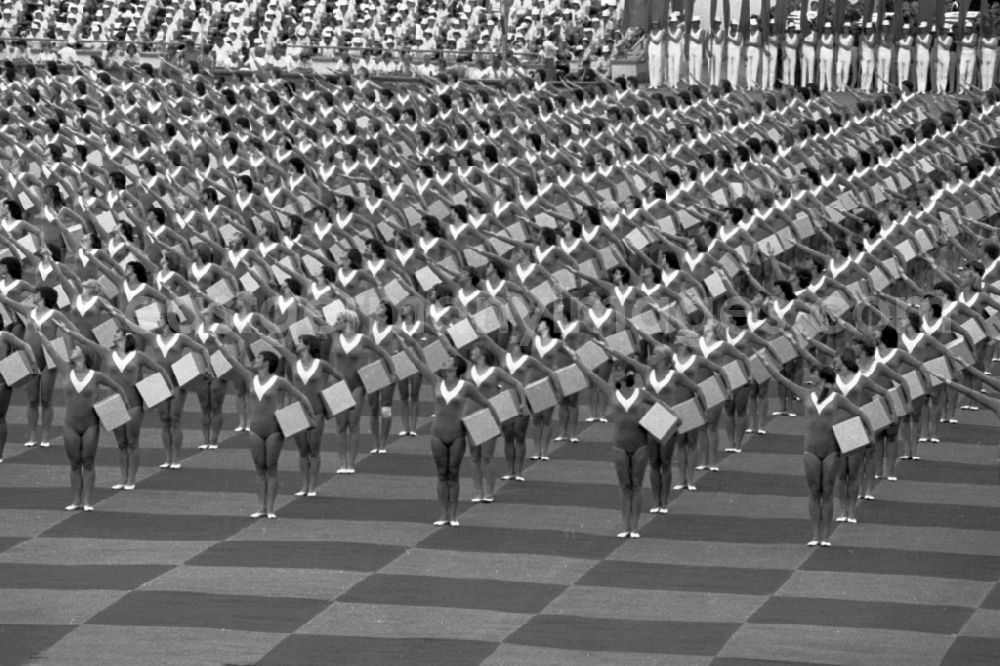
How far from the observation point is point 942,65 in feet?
153

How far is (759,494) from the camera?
71.4 ft

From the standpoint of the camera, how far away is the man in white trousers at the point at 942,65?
46625 millimetres

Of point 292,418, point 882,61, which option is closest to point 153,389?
point 292,418

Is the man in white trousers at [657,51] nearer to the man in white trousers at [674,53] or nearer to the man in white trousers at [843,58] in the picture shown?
the man in white trousers at [674,53]

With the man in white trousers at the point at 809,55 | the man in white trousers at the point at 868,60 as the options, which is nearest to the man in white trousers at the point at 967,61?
the man in white trousers at the point at 868,60

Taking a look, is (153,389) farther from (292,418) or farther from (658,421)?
(658,421)

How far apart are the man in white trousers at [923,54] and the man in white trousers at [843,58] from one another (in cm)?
135

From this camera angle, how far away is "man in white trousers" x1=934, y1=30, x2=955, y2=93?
1836 inches

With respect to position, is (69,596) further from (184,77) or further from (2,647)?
(184,77)

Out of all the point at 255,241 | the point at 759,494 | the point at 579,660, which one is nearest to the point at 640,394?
the point at 759,494

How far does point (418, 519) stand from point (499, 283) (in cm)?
428

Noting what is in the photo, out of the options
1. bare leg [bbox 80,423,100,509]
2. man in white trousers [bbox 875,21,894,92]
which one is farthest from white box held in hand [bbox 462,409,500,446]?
man in white trousers [bbox 875,21,894,92]

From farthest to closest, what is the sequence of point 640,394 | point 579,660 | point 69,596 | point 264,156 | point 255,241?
point 264,156 < point 255,241 < point 640,394 < point 69,596 < point 579,660

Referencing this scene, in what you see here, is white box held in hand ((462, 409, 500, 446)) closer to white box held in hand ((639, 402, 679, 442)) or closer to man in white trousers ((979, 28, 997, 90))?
white box held in hand ((639, 402, 679, 442))
